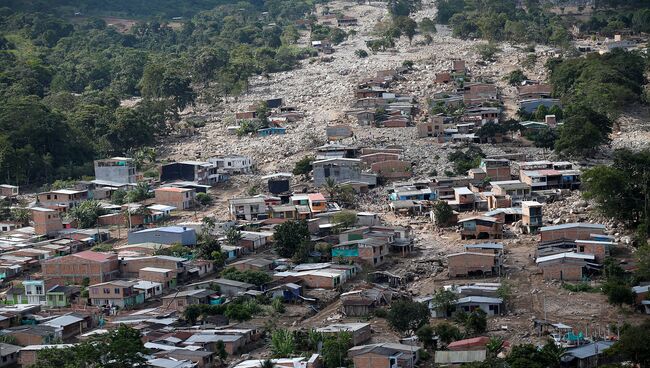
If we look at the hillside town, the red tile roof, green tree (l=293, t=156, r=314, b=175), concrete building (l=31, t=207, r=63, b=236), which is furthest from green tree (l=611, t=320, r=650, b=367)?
green tree (l=293, t=156, r=314, b=175)

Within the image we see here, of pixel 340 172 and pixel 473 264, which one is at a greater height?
pixel 340 172

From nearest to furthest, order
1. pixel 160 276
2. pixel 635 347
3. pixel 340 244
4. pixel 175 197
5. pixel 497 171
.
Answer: pixel 635 347 → pixel 160 276 → pixel 340 244 → pixel 497 171 → pixel 175 197

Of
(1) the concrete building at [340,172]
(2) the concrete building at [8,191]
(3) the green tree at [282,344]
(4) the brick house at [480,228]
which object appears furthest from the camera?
(2) the concrete building at [8,191]

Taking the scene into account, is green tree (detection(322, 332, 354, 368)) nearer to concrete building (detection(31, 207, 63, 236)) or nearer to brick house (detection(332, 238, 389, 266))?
brick house (detection(332, 238, 389, 266))

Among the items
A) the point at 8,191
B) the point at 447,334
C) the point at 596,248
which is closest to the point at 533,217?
the point at 596,248

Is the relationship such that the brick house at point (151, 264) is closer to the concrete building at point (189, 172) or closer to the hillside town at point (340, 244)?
the hillside town at point (340, 244)

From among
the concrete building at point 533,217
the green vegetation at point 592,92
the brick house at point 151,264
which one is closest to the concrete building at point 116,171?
the brick house at point 151,264

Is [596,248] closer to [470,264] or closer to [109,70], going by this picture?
[470,264]
